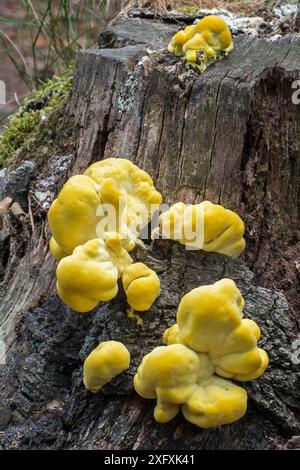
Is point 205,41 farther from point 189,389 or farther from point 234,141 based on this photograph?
point 189,389

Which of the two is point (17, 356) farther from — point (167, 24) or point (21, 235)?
point (167, 24)

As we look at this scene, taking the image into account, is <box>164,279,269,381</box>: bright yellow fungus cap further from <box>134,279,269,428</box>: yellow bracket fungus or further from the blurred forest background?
the blurred forest background

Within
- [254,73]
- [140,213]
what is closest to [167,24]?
[254,73]

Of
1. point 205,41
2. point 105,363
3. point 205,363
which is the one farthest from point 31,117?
point 205,363

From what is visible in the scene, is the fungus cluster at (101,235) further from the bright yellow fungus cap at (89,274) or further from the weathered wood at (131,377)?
the weathered wood at (131,377)

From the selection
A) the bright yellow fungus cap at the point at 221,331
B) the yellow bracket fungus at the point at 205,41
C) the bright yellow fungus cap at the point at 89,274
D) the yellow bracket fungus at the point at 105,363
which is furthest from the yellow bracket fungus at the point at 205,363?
the yellow bracket fungus at the point at 205,41
